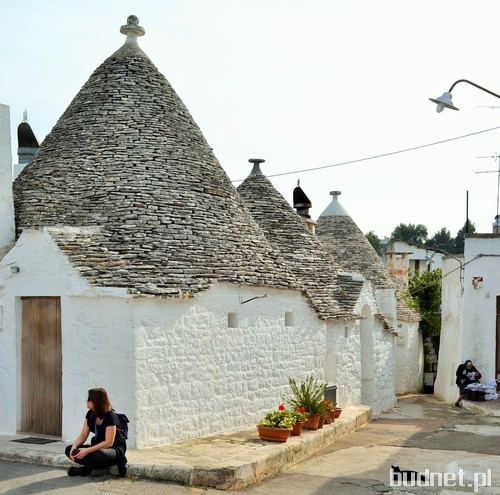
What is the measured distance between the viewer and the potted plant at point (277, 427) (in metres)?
10.6

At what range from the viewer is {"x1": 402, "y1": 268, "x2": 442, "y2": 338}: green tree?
27906 millimetres

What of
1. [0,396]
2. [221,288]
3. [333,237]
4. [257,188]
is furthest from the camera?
[333,237]

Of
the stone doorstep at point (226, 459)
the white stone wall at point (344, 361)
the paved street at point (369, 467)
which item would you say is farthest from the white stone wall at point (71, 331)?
the white stone wall at point (344, 361)

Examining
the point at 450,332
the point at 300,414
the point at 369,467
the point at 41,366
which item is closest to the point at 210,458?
the point at 369,467

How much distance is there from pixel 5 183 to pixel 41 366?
308 cm

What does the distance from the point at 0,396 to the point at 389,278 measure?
50.3 ft

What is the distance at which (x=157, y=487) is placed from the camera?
8102 millimetres

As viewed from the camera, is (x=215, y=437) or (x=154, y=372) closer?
(x=154, y=372)

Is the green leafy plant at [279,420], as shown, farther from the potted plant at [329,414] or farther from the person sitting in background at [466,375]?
the person sitting in background at [466,375]

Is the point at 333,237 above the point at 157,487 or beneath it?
above

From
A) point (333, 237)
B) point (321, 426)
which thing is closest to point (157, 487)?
point (321, 426)

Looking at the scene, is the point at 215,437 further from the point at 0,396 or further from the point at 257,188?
the point at 257,188

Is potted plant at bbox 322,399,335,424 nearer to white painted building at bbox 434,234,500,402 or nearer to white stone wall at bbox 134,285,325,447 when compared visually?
white stone wall at bbox 134,285,325,447

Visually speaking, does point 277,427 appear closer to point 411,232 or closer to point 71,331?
point 71,331
